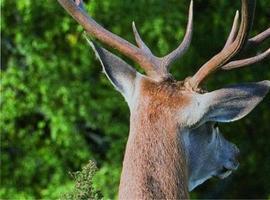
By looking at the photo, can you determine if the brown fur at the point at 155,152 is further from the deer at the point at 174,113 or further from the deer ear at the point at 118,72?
the deer ear at the point at 118,72

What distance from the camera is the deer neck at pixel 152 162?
6406mm

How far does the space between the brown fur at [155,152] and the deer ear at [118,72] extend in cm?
25

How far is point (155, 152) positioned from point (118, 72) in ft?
2.42

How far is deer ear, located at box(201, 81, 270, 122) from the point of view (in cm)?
682

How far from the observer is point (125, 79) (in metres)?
7.13

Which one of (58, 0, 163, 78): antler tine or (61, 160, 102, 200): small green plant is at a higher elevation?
(58, 0, 163, 78): antler tine

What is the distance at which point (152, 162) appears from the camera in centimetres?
653

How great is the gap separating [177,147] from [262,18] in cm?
842

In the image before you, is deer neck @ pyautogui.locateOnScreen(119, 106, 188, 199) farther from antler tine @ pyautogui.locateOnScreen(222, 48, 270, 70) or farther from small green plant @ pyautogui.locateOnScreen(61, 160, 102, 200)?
small green plant @ pyautogui.locateOnScreen(61, 160, 102, 200)

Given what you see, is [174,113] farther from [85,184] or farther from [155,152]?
[85,184]

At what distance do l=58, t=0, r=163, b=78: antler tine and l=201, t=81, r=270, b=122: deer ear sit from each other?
0.36 m

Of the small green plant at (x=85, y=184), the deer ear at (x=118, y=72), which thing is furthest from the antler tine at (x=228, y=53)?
the small green plant at (x=85, y=184)

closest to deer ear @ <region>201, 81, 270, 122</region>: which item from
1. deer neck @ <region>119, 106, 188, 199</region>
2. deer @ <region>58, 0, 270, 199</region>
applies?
deer @ <region>58, 0, 270, 199</region>

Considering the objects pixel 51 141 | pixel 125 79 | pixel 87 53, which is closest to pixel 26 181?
pixel 51 141
